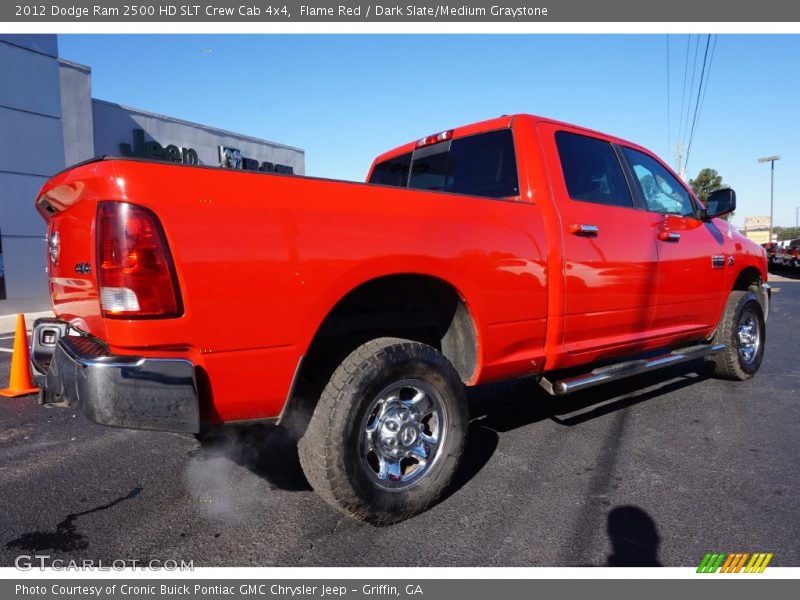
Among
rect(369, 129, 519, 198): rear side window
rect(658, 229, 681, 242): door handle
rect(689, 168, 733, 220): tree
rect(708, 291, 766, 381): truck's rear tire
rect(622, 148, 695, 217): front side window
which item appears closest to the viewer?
rect(369, 129, 519, 198): rear side window

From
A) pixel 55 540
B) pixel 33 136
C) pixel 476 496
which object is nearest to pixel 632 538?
pixel 476 496

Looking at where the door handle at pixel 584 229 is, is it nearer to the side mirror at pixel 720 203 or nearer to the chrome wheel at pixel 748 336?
the side mirror at pixel 720 203

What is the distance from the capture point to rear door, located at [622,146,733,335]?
160 inches

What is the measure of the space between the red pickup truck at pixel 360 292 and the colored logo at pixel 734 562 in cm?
112

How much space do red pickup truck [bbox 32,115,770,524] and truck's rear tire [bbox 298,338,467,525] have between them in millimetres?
10

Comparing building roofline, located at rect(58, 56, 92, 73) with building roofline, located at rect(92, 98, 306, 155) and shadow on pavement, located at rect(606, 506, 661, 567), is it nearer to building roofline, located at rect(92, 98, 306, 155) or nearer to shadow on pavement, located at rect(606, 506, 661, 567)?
building roofline, located at rect(92, 98, 306, 155)

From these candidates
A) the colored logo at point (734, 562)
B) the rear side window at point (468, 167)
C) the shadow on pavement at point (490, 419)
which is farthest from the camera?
the rear side window at point (468, 167)

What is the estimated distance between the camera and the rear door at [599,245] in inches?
130

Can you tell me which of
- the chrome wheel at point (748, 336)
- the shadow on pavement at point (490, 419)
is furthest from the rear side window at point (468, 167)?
the chrome wheel at point (748, 336)

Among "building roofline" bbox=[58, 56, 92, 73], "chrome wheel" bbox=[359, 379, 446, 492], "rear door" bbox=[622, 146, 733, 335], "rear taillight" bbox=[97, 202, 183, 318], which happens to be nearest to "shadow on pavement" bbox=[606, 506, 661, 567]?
"chrome wheel" bbox=[359, 379, 446, 492]

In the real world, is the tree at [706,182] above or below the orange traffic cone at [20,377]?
above

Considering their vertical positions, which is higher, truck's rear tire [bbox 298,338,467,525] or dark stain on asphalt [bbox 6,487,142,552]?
truck's rear tire [bbox 298,338,467,525]

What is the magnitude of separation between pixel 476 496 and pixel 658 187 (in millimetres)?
2893

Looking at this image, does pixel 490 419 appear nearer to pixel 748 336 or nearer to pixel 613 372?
pixel 613 372
